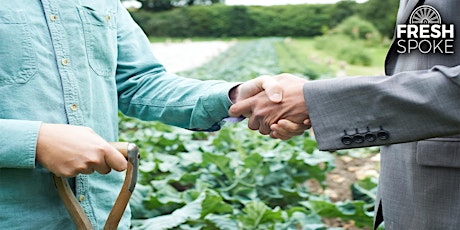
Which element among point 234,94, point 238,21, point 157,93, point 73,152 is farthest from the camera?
point 238,21

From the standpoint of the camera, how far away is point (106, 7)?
6.26ft

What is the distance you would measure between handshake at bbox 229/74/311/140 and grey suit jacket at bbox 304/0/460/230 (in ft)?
0.51

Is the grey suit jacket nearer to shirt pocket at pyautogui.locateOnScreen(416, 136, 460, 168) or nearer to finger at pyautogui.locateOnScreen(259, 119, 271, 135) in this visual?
shirt pocket at pyautogui.locateOnScreen(416, 136, 460, 168)

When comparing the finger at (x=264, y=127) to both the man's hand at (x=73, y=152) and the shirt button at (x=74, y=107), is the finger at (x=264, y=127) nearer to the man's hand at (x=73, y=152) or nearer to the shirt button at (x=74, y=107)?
the shirt button at (x=74, y=107)

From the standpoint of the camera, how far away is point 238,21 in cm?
3878

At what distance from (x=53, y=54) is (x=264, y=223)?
194cm

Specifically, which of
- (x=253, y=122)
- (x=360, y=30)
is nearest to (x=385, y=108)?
(x=253, y=122)

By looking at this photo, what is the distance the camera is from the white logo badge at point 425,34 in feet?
6.19

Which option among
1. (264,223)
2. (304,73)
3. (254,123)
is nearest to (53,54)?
(254,123)

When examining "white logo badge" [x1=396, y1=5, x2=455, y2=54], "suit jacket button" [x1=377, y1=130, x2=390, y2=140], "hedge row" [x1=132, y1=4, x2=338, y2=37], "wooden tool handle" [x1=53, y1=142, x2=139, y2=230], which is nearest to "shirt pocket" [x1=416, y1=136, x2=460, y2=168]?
"suit jacket button" [x1=377, y1=130, x2=390, y2=140]

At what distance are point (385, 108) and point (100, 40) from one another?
880 millimetres

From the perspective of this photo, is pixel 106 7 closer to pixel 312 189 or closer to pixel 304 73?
pixel 312 189

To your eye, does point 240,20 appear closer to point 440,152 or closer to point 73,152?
point 440,152

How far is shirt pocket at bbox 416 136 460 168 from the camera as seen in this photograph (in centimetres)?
194
